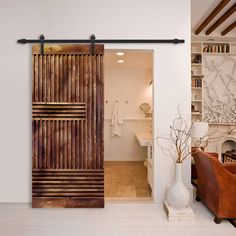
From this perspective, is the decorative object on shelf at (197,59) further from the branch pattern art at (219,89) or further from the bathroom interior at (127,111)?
the bathroom interior at (127,111)

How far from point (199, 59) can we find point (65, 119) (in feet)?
11.5

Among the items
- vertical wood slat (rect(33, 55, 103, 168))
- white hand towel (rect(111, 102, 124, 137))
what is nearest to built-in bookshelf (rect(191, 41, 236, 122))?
white hand towel (rect(111, 102, 124, 137))

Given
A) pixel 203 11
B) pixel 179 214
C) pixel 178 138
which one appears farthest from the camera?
pixel 203 11

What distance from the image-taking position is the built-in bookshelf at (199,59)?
18.1 ft

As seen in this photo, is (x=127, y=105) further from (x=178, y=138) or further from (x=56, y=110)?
(x=56, y=110)

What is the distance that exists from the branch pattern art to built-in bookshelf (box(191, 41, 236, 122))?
0.30 feet

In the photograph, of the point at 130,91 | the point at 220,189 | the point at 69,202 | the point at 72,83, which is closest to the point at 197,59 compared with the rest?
the point at 130,91

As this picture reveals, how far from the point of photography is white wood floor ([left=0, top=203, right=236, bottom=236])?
269 cm

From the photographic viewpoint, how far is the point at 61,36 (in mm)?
3469

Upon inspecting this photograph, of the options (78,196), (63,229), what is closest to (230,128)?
(78,196)

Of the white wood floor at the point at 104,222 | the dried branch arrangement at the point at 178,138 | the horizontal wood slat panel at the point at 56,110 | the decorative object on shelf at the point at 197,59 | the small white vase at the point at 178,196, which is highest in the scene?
the decorative object on shelf at the point at 197,59

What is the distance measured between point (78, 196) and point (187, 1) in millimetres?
3004

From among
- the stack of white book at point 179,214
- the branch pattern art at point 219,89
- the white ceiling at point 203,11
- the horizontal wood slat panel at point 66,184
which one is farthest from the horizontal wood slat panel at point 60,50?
the branch pattern art at point 219,89

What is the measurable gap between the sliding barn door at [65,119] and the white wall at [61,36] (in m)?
0.19
